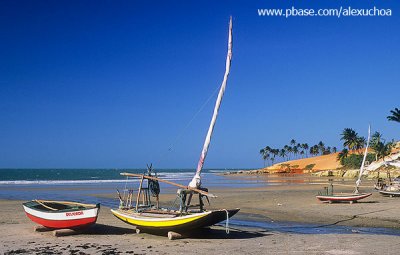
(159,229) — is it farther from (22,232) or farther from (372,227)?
(372,227)

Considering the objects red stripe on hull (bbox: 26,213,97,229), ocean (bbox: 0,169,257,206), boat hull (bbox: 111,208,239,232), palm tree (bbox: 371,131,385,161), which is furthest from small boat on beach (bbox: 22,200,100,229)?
palm tree (bbox: 371,131,385,161)

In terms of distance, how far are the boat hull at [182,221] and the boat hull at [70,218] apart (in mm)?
1954

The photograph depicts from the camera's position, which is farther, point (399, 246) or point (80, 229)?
point (80, 229)

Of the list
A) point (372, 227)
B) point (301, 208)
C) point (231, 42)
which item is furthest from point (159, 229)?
point (301, 208)

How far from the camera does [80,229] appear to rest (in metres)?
20.3

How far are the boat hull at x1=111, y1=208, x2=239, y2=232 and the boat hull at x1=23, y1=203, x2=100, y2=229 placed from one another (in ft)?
6.41

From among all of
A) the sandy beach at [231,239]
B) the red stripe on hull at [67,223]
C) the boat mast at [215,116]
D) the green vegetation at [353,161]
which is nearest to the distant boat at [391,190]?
the sandy beach at [231,239]

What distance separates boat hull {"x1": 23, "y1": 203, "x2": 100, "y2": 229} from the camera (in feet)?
65.3

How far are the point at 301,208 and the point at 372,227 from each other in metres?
9.17

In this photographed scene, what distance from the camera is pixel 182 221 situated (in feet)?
59.1

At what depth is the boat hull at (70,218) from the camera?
65.3 feet

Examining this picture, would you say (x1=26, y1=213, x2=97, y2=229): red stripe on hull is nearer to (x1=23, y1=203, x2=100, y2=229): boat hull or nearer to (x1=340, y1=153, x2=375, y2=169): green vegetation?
(x1=23, y1=203, x2=100, y2=229): boat hull

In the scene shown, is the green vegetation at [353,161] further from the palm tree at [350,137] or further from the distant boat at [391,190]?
the distant boat at [391,190]

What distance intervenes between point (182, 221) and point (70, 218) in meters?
5.92
